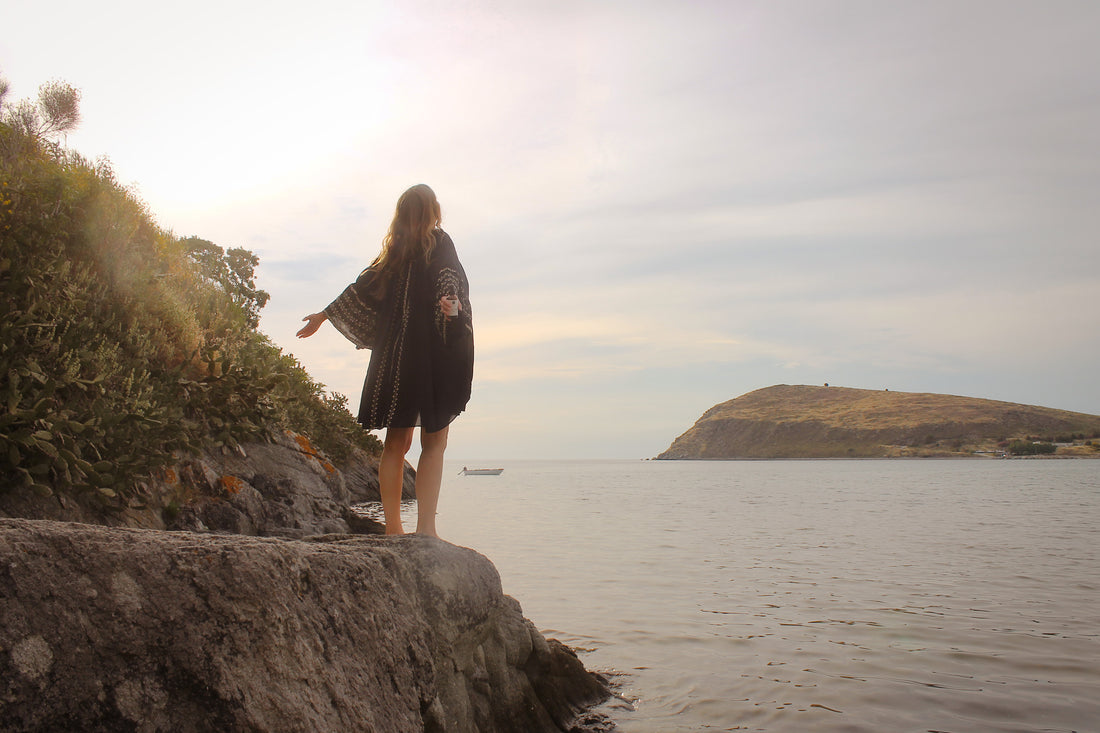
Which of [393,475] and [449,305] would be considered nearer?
[393,475]

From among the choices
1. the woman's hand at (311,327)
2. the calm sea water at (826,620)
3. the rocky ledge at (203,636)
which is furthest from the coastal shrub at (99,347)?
the calm sea water at (826,620)

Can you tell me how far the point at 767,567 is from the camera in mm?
11250

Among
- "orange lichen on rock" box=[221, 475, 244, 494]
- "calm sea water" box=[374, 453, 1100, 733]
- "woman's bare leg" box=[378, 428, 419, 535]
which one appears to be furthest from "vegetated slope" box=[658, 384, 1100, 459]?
"woman's bare leg" box=[378, 428, 419, 535]

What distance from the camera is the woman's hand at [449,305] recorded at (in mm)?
4953

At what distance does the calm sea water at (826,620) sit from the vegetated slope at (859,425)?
10682 cm

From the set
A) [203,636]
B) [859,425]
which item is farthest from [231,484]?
[859,425]

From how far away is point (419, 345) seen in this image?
5.02 meters

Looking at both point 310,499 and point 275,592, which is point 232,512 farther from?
point 275,592

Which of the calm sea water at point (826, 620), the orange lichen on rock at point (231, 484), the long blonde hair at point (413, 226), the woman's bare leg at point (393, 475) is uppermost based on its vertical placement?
the long blonde hair at point (413, 226)

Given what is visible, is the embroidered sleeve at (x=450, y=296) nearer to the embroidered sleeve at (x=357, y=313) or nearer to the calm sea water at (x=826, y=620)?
the embroidered sleeve at (x=357, y=313)

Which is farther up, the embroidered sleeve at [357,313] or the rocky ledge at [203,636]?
the embroidered sleeve at [357,313]

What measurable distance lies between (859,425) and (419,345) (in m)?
135

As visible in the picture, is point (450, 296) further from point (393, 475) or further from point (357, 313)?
point (393, 475)

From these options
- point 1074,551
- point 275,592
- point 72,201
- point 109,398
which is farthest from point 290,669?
point 1074,551
